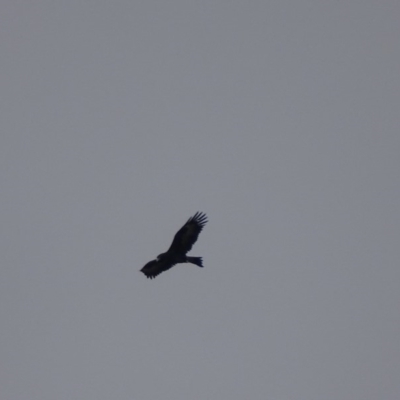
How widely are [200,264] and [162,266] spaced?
178 centimetres

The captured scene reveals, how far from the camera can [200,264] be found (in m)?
35.3

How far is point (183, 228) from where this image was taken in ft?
116

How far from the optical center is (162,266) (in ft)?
119

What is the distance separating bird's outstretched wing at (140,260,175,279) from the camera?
36219 mm

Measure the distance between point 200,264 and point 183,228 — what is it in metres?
1.45

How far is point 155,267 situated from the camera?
119ft

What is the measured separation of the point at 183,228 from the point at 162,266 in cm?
195

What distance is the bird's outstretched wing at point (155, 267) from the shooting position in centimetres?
3622
